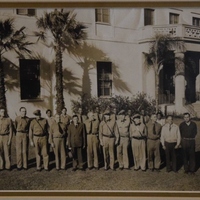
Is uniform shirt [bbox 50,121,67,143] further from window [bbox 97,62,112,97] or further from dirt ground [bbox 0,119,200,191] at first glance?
window [bbox 97,62,112,97]

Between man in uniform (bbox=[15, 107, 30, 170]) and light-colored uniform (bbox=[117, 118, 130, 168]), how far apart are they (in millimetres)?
1262

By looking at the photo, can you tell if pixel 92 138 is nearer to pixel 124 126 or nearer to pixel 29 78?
pixel 124 126

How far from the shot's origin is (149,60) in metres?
3.78

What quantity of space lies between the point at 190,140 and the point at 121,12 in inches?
76.4

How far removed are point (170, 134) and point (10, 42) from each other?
8.11 ft

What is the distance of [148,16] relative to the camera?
3.65m

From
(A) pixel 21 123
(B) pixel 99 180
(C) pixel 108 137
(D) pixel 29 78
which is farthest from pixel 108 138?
(D) pixel 29 78

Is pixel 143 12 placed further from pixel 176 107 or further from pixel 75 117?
pixel 75 117

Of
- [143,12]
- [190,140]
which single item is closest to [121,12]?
[143,12]

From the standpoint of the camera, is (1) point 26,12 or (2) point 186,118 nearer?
(1) point 26,12

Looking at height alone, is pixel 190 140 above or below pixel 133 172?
above

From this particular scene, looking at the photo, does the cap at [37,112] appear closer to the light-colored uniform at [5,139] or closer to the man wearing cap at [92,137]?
the light-colored uniform at [5,139]

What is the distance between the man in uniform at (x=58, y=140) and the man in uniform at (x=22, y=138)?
35 centimetres

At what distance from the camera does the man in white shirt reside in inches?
149
